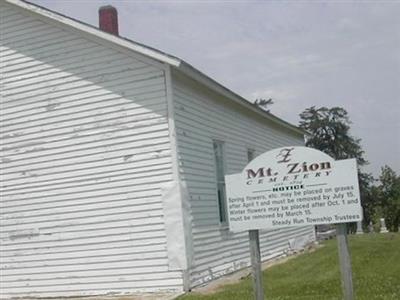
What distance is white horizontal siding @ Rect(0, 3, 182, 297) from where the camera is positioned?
41.5ft

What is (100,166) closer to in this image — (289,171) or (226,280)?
(226,280)

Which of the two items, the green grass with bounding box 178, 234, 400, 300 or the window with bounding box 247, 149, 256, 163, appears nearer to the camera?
the green grass with bounding box 178, 234, 400, 300

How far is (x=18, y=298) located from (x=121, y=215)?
10.1ft

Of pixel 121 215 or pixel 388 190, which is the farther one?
pixel 388 190

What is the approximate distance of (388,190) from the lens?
42.9 meters

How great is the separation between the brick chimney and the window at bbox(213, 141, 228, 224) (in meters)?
3.64

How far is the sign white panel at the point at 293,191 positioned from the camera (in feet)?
22.4

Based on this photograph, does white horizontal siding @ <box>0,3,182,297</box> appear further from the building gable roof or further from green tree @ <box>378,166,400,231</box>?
green tree @ <box>378,166,400,231</box>

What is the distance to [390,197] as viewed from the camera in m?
40.8

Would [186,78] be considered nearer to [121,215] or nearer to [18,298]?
[121,215]

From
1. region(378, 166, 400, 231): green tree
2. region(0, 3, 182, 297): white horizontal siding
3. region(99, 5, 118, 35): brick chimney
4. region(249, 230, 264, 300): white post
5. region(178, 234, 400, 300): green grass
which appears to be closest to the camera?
region(249, 230, 264, 300): white post

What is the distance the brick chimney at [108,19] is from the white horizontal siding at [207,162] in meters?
2.80

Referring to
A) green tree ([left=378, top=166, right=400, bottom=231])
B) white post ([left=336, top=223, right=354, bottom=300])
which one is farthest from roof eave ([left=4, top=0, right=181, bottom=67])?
green tree ([left=378, top=166, right=400, bottom=231])

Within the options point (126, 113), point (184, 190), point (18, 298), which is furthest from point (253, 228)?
point (18, 298)
